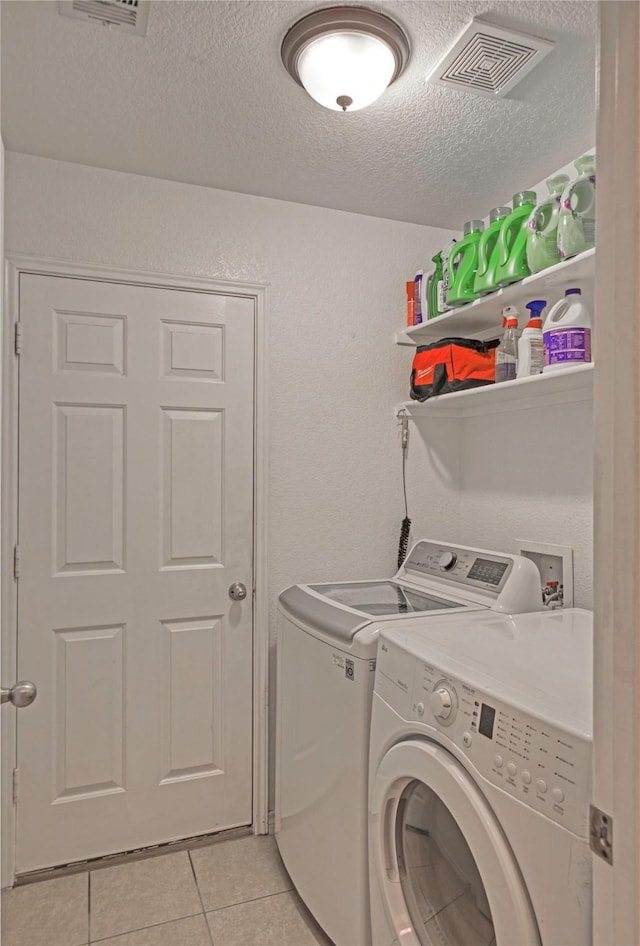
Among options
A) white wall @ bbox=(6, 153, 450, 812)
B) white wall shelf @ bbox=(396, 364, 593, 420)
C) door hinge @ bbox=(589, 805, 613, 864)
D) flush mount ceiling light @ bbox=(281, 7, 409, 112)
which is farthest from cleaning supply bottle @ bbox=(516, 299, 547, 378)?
door hinge @ bbox=(589, 805, 613, 864)

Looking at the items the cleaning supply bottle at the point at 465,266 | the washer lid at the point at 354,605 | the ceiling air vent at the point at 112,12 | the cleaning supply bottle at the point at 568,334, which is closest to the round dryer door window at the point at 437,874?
the washer lid at the point at 354,605

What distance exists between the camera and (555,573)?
2.07 metres

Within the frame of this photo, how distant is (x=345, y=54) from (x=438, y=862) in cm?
189

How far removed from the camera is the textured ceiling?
1421 mm

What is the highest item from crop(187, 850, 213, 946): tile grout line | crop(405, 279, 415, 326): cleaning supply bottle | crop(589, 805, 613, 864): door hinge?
crop(405, 279, 415, 326): cleaning supply bottle

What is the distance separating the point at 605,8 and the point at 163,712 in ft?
7.36

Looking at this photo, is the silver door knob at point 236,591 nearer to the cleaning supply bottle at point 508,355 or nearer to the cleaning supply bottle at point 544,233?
the cleaning supply bottle at point 508,355

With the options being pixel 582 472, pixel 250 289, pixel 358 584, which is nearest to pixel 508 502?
pixel 582 472

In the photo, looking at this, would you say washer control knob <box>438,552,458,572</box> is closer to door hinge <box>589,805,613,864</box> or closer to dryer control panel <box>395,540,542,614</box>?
dryer control panel <box>395,540,542,614</box>

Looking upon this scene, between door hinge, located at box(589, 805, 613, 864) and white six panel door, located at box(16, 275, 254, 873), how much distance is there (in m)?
1.75

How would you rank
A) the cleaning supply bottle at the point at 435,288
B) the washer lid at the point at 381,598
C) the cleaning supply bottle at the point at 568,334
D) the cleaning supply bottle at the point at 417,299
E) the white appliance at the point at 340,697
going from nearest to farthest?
the white appliance at the point at 340,697
the cleaning supply bottle at the point at 568,334
the washer lid at the point at 381,598
the cleaning supply bottle at the point at 435,288
the cleaning supply bottle at the point at 417,299

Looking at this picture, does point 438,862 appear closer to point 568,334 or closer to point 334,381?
point 568,334

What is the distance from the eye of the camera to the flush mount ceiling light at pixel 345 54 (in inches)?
55.6

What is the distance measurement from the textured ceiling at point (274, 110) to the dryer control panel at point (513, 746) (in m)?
1.53
